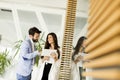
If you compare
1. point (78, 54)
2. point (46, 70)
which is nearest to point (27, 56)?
point (46, 70)

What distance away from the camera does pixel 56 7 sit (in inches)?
133

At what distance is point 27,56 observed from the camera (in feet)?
9.49

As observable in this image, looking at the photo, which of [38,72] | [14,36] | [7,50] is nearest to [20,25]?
[14,36]

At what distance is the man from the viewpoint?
9.53ft

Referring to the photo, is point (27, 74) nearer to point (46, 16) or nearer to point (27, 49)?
point (27, 49)

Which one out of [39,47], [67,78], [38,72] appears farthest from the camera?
[39,47]

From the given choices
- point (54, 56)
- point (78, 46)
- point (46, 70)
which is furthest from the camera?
point (78, 46)

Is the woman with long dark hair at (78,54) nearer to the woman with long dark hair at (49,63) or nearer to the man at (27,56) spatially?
the woman with long dark hair at (49,63)

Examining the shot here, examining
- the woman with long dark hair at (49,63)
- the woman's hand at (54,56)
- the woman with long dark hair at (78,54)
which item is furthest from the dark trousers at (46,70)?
the woman with long dark hair at (78,54)

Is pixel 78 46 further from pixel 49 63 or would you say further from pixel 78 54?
pixel 49 63

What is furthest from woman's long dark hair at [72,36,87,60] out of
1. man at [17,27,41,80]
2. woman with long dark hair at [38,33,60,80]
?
man at [17,27,41,80]

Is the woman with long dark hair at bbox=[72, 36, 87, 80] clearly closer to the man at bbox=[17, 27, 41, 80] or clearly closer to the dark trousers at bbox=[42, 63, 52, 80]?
the dark trousers at bbox=[42, 63, 52, 80]

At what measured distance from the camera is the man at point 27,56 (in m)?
2.91

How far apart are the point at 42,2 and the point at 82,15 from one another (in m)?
0.57
